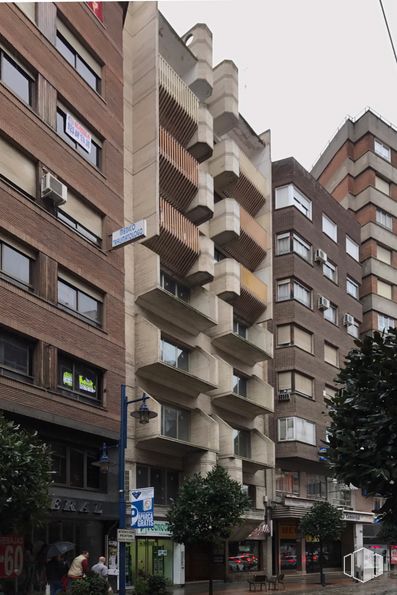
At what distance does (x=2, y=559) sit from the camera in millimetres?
20594

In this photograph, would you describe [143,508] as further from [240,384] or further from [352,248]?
Result: [352,248]

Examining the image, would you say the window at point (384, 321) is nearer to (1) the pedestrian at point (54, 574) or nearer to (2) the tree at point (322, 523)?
(2) the tree at point (322, 523)

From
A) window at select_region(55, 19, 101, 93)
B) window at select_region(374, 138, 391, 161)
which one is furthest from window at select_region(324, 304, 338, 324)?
window at select_region(55, 19, 101, 93)

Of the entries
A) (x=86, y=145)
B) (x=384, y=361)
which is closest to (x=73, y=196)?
(x=86, y=145)

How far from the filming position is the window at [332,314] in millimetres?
46812

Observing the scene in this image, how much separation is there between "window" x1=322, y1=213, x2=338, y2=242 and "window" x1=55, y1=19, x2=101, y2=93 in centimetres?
2261

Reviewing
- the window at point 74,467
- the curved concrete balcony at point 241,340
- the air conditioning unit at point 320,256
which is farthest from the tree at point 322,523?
the air conditioning unit at point 320,256

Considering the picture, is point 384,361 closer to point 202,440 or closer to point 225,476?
point 225,476

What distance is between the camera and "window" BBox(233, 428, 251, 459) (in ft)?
121

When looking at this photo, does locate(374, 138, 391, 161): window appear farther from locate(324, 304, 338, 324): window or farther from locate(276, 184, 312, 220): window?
locate(324, 304, 338, 324): window

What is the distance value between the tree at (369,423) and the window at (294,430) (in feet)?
82.3

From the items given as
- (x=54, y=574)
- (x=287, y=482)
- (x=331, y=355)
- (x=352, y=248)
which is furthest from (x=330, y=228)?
(x=54, y=574)

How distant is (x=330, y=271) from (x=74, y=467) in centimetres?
2736

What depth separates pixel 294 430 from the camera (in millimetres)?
40562
